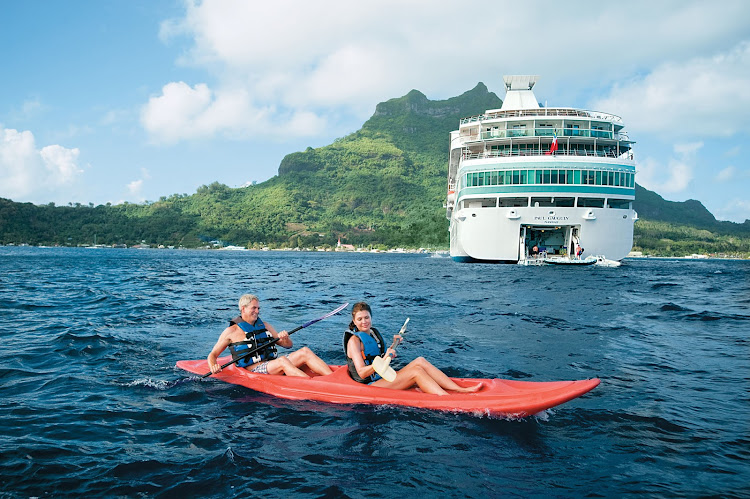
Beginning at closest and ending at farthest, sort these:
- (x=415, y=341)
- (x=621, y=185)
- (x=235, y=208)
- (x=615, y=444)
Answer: (x=615, y=444), (x=415, y=341), (x=621, y=185), (x=235, y=208)

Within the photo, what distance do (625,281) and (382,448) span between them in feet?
78.6

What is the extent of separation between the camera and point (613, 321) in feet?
44.6

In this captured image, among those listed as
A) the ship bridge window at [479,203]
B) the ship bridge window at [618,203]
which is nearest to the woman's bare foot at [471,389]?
the ship bridge window at [479,203]

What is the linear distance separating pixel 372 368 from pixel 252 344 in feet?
7.89

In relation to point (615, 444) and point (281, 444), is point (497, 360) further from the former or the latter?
point (281, 444)

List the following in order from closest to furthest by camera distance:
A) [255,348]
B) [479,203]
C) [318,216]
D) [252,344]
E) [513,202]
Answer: [255,348], [252,344], [513,202], [479,203], [318,216]

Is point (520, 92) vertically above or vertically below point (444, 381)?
above

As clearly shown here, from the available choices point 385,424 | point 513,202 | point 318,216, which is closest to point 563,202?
point 513,202

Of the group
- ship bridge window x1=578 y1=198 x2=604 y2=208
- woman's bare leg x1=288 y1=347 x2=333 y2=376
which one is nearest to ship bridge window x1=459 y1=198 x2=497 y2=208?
ship bridge window x1=578 y1=198 x2=604 y2=208

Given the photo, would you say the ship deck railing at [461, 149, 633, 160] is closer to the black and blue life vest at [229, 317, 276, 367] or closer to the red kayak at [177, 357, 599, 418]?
the black and blue life vest at [229, 317, 276, 367]

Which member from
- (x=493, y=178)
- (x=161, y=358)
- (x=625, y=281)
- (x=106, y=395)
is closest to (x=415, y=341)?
(x=161, y=358)

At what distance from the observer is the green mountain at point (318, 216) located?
12694 centimetres

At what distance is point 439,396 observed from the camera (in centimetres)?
618

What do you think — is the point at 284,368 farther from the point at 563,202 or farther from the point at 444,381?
the point at 563,202
